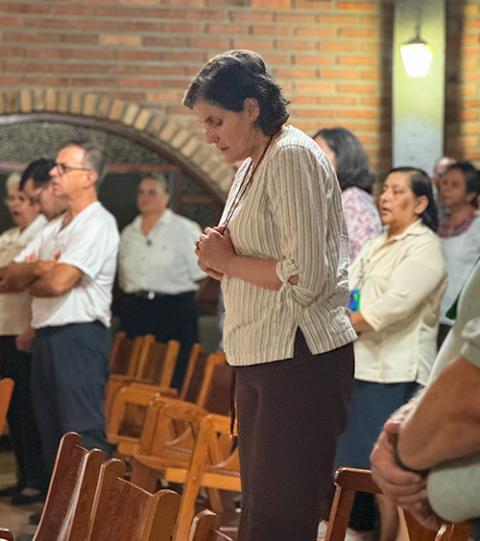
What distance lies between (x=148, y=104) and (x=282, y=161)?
5914 millimetres

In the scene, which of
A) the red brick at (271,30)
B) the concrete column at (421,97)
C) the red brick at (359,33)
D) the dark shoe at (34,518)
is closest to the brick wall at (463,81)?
the concrete column at (421,97)

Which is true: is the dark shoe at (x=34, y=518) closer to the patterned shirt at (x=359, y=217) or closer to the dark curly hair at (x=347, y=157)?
the patterned shirt at (x=359, y=217)

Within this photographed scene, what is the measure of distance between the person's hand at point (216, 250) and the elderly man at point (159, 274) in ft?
16.9

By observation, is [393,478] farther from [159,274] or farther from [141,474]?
[159,274]

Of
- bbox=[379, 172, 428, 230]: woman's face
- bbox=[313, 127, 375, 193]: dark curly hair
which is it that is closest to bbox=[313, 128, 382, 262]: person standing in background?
bbox=[313, 127, 375, 193]: dark curly hair

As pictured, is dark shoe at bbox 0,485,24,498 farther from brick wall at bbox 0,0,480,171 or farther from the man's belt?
brick wall at bbox 0,0,480,171

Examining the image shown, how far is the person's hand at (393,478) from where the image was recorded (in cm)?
195

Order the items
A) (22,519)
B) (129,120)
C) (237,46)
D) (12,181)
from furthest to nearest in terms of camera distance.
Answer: (237,46), (129,120), (12,181), (22,519)

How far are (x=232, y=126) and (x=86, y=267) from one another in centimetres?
247

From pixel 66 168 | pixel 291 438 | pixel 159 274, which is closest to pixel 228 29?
pixel 159 274

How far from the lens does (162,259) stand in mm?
8594

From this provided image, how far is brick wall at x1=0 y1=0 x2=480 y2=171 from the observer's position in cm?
892

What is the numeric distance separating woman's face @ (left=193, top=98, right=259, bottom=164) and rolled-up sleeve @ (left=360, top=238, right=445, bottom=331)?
1817 mm

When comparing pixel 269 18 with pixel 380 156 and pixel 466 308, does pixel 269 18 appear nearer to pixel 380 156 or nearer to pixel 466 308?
pixel 380 156
